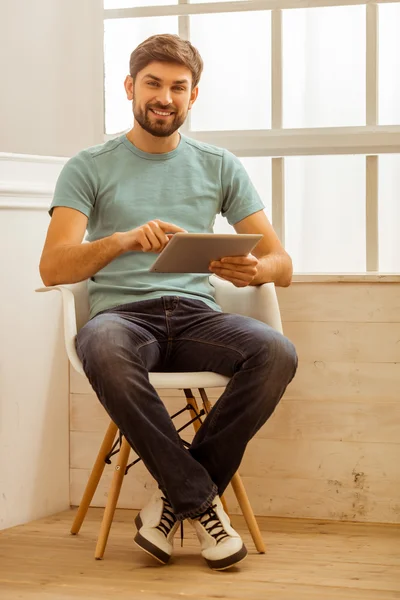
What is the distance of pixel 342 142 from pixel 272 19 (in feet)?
1.41

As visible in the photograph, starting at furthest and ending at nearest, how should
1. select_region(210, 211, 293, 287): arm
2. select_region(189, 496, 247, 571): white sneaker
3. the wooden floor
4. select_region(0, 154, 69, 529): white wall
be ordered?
select_region(0, 154, 69, 529): white wall, select_region(210, 211, 293, 287): arm, select_region(189, 496, 247, 571): white sneaker, the wooden floor

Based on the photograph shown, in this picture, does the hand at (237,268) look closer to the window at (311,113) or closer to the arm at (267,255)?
the arm at (267,255)

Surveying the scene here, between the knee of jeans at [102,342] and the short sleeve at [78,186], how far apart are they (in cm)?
32

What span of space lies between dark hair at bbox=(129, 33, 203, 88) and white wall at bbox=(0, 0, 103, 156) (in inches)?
21.2

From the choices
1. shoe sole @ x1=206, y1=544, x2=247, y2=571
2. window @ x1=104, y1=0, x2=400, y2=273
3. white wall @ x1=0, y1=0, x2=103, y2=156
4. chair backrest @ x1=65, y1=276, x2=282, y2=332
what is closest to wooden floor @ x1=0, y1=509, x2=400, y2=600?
shoe sole @ x1=206, y1=544, x2=247, y2=571

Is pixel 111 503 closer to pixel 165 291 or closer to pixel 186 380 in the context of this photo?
pixel 186 380

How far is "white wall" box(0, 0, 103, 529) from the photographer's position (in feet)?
8.30

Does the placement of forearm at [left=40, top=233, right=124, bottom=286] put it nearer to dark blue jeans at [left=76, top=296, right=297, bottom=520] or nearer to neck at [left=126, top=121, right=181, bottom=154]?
dark blue jeans at [left=76, top=296, right=297, bottom=520]

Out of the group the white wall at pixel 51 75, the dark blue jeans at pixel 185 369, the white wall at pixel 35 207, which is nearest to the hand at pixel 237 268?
the dark blue jeans at pixel 185 369

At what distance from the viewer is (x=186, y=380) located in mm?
2066

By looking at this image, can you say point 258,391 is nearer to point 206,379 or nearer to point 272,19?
point 206,379

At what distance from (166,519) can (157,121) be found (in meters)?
0.97

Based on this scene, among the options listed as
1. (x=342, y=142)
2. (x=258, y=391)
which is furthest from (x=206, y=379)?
(x=342, y=142)

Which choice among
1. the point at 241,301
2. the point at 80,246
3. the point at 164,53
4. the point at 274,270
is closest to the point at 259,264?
the point at 274,270
